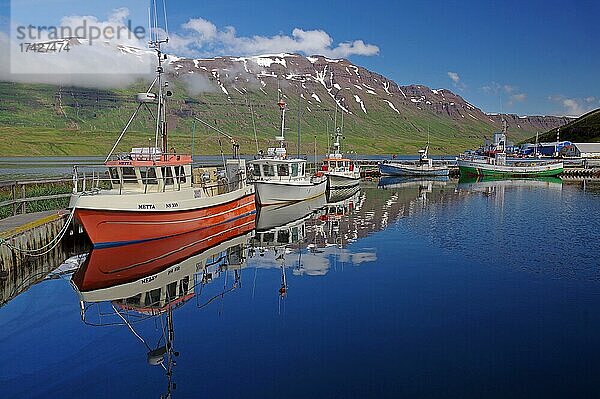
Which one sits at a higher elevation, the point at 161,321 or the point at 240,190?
the point at 240,190

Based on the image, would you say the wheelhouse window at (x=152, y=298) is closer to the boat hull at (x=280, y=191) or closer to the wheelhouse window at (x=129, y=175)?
the wheelhouse window at (x=129, y=175)

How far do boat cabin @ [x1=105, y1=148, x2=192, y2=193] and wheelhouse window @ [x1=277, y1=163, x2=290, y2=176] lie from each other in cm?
1642

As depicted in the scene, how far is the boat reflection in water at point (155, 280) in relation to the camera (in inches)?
644

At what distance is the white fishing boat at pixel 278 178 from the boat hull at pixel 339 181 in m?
16.1

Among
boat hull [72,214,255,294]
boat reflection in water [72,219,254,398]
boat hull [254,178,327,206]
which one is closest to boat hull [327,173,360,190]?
boat hull [254,178,327,206]

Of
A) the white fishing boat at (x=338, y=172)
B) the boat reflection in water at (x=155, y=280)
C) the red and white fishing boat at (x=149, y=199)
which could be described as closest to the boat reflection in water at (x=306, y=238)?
the boat reflection in water at (x=155, y=280)

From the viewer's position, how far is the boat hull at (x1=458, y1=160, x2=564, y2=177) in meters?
96.2

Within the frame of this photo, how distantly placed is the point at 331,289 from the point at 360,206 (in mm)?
29694

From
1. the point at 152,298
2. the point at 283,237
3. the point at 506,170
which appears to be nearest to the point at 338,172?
the point at 283,237

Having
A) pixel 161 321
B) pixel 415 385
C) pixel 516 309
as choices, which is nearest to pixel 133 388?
pixel 161 321

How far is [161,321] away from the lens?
1659cm

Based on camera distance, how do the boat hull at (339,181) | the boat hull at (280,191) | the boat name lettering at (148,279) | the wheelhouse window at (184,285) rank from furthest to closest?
1. the boat hull at (339,181)
2. the boat hull at (280,191)
3. the boat name lettering at (148,279)
4. the wheelhouse window at (184,285)

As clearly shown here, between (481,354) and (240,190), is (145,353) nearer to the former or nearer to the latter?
(481,354)

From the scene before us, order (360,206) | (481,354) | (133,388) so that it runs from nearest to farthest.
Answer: (133,388) < (481,354) < (360,206)
